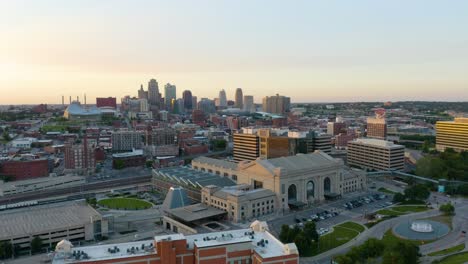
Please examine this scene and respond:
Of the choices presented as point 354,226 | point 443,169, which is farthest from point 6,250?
point 443,169

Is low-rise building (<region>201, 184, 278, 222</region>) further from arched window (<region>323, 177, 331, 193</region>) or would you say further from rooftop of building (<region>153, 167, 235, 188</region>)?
arched window (<region>323, 177, 331, 193</region>)

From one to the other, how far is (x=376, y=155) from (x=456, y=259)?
47572 millimetres

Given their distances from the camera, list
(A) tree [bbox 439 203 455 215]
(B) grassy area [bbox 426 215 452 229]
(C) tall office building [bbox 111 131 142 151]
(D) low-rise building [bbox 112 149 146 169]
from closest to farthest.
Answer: (B) grassy area [bbox 426 215 452 229], (A) tree [bbox 439 203 455 215], (D) low-rise building [bbox 112 149 146 169], (C) tall office building [bbox 111 131 142 151]

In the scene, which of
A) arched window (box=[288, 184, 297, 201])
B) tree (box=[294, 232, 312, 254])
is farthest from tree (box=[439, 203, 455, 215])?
tree (box=[294, 232, 312, 254])

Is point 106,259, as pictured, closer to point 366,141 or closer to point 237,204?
point 237,204

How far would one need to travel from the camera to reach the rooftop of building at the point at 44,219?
46.2 meters

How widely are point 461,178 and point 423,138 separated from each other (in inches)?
2375

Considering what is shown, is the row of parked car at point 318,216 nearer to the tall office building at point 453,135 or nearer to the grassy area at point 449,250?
the grassy area at point 449,250

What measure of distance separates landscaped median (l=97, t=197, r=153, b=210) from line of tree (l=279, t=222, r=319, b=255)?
2618cm

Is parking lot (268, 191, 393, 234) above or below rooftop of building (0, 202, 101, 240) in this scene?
below

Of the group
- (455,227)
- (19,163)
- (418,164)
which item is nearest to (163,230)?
(455,227)

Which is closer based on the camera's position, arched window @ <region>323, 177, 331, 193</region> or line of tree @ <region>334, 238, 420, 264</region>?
line of tree @ <region>334, 238, 420, 264</region>

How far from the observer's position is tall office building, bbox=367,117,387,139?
125 meters

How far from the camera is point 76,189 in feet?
241
